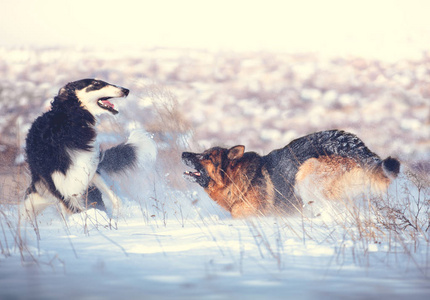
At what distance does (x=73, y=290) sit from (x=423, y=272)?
240 cm

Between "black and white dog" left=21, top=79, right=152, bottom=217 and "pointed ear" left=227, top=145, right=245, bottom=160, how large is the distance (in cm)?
167

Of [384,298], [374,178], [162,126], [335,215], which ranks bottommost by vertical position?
[384,298]

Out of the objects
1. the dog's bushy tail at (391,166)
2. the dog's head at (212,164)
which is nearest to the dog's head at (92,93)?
the dog's head at (212,164)

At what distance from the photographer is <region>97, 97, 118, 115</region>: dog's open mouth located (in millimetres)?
5715

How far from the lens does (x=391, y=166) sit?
17.3ft

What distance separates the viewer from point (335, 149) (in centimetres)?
570

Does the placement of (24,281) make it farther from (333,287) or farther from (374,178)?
(374,178)

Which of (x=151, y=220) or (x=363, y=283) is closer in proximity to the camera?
(x=363, y=283)

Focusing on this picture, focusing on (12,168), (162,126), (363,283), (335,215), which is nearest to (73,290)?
(363,283)

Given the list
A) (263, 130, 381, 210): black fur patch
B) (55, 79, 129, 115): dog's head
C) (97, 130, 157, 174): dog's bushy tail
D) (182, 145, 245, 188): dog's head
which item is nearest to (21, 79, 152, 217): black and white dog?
(55, 79, 129, 115): dog's head

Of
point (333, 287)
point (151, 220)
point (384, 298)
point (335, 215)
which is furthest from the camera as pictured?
point (151, 220)

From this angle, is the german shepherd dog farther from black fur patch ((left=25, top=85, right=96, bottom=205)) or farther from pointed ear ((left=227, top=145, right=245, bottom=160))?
black fur patch ((left=25, top=85, right=96, bottom=205))

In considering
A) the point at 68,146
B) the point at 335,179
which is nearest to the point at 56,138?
the point at 68,146

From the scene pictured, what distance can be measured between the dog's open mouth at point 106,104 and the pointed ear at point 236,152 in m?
1.69
